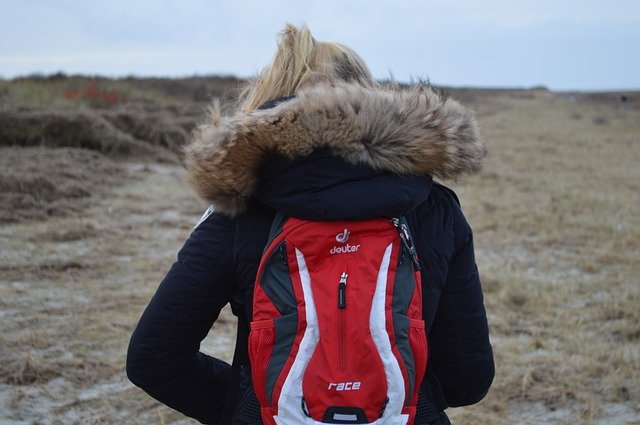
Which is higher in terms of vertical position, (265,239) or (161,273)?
(265,239)

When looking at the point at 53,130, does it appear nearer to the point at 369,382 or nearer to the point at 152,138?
the point at 152,138

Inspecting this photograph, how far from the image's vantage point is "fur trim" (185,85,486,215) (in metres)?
1.44

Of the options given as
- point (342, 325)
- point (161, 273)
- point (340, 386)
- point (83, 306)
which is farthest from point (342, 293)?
point (161, 273)

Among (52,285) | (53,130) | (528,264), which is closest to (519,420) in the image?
(528,264)

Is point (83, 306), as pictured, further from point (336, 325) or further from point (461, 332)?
point (336, 325)

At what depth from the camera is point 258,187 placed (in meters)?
1.52

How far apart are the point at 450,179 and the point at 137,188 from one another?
861cm

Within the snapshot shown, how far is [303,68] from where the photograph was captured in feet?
5.47

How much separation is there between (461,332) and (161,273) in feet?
14.6

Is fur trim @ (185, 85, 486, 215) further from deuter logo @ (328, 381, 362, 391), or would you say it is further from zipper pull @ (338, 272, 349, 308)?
deuter logo @ (328, 381, 362, 391)

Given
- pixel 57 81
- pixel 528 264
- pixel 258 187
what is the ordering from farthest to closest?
pixel 57 81, pixel 528 264, pixel 258 187

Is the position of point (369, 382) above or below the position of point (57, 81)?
below

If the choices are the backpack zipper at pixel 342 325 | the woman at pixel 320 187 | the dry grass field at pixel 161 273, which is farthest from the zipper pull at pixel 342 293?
the dry grass field at pixel 161 273

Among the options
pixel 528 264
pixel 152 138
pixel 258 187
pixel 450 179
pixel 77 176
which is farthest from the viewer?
pixel 152 138
